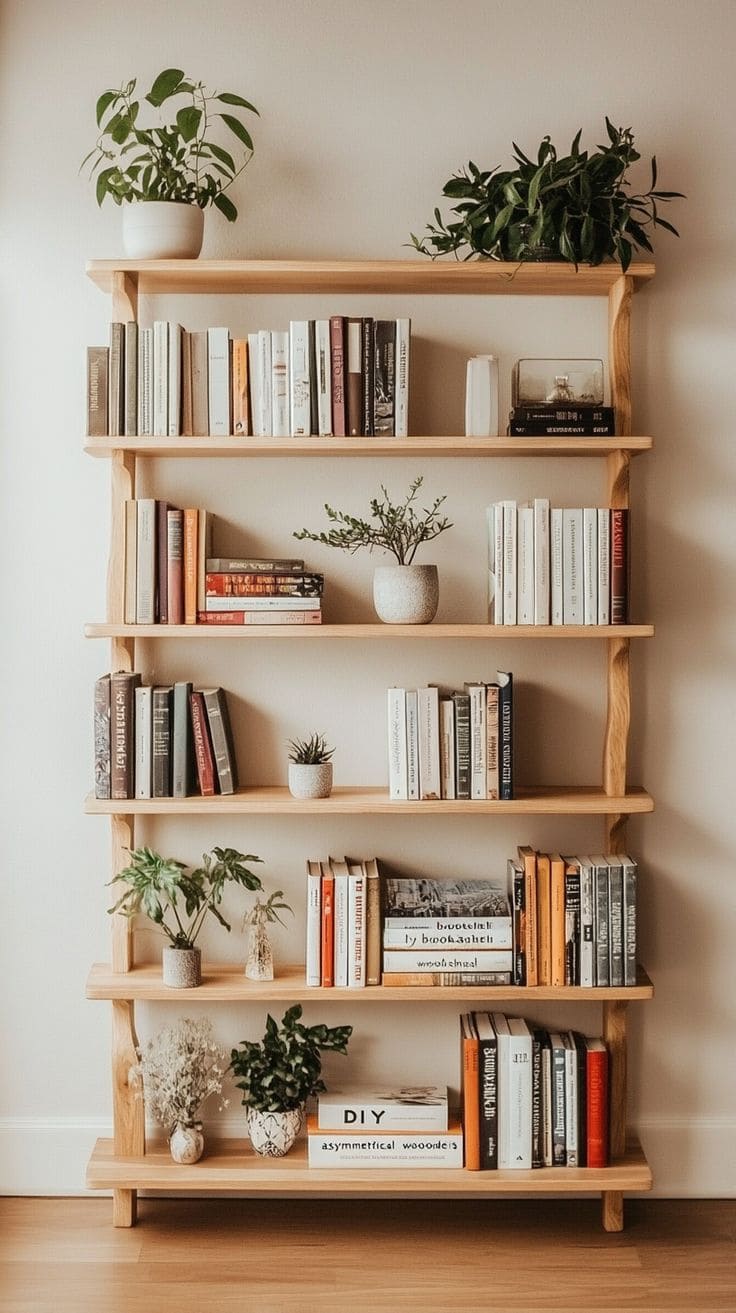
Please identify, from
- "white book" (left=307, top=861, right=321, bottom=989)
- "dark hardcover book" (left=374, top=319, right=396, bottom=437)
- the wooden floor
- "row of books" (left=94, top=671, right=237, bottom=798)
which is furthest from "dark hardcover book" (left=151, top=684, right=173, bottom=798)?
the wooden floor

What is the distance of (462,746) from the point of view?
2527 mm

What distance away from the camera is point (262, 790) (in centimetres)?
266

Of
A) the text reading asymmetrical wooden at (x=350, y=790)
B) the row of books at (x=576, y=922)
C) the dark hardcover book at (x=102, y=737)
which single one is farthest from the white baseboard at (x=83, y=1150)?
the dark hardcover book at (x=102, y=737)

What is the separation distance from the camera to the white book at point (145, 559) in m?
2.49

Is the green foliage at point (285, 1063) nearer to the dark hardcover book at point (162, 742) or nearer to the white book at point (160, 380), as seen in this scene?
the dark hardcover book at point (162, 742)

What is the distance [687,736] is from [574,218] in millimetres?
1113

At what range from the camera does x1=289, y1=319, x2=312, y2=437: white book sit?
8.10 ft

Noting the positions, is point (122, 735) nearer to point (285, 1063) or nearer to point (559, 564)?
point (285, 1063)

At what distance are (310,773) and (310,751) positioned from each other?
2.3 inches

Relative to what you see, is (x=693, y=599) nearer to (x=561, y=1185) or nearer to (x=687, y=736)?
(x=687, y=736)

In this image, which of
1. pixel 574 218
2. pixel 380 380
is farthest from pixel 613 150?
pixel 380 380

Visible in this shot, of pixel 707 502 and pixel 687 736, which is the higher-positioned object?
pixel 707 502

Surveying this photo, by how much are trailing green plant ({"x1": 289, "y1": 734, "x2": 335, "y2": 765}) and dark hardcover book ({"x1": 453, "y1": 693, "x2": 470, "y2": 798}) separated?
272mm

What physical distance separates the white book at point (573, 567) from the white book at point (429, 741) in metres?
0.31
